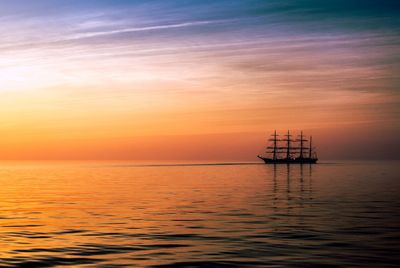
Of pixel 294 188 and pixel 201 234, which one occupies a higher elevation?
pixel 294 188

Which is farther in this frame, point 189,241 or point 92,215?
point 92,215

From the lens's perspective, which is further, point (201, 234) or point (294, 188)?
point (294, 188)

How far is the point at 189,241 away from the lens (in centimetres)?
2383

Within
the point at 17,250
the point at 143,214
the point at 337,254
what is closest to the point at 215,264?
the point at 337,254

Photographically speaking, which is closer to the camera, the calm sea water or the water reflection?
the calm sea water

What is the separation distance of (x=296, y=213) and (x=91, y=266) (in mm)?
20466

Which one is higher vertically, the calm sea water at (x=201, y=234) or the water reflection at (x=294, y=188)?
the water reflection at (x=294, y=188)

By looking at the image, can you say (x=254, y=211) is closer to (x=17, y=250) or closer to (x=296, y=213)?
(x=296, y=213)

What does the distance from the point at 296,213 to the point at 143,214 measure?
1053cm

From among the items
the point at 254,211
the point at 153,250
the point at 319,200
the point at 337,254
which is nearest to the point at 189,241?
the point at 153,250

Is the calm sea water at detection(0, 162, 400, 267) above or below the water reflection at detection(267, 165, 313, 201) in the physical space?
below

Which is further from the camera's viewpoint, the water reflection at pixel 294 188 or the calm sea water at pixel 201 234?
the water reflection at pixel 294 188

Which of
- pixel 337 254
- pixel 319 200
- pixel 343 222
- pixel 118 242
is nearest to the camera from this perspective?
pixel 337 254

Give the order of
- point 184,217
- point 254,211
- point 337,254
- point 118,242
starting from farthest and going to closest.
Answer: point 254,211, point 184,217, point 118,242, point 337,254
